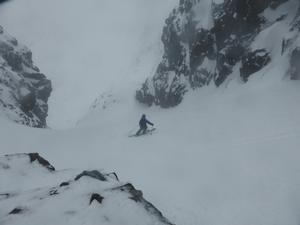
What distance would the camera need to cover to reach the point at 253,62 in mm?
44844

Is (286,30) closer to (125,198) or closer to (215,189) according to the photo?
(215,189)

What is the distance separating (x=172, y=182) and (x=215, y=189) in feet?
6.73

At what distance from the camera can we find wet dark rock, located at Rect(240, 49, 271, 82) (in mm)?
42916

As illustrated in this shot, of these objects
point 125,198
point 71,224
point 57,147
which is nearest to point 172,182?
point 125,198

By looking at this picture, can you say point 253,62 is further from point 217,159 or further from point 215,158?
point 217,159

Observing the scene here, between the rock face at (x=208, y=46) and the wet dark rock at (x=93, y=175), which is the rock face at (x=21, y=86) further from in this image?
the wet dark rock at (x=93, y=175)

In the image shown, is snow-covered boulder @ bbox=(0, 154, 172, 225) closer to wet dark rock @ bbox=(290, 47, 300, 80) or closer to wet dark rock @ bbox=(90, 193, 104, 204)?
wet dark rock @ bbox=(90, 193, 104, 204)

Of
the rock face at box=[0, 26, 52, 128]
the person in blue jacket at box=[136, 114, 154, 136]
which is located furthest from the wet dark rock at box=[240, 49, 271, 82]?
the rock face at box=[0, 26, 52, 128]

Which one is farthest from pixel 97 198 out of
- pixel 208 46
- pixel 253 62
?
pixel 208 46

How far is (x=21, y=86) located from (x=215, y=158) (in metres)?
69.2

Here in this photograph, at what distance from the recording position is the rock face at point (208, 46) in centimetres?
4881

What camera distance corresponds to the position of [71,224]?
29.4 feet

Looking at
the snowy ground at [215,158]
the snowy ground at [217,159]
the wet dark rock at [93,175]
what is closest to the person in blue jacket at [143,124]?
the snowy ground at [215,158]

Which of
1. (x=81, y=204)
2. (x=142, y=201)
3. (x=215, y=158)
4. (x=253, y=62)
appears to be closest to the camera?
(x=81, y=204)
